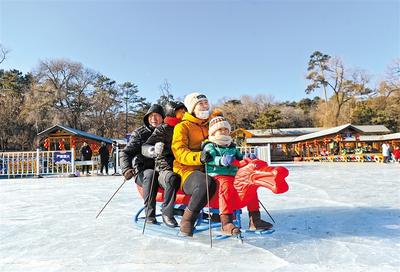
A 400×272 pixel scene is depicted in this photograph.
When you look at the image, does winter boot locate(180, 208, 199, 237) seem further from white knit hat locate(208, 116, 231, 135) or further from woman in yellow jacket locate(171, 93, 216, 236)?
white knit hat locate(208, 116, 231, 135)

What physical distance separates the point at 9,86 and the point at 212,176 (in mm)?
40174

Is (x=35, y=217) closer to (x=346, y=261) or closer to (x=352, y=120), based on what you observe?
(x=346, y=261)

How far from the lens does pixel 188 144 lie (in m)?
2.91

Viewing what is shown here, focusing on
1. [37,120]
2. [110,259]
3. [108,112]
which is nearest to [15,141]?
[37,120]

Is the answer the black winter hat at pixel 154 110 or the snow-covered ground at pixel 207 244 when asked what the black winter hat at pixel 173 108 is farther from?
the snow-covered ground at pixel 207 244

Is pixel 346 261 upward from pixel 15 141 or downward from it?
downward

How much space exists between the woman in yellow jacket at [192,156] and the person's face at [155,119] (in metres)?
0.61

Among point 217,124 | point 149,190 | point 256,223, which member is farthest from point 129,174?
point 256,223

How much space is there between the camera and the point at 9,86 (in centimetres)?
3550

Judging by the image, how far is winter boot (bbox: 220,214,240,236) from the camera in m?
2.49

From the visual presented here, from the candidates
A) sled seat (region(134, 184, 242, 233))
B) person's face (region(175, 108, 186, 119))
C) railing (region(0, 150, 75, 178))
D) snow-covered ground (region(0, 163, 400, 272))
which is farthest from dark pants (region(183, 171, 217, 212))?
railing (region(0, 150, 75, 178))

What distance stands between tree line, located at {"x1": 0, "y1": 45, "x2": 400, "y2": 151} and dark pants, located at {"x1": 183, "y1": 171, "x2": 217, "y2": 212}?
33715mm

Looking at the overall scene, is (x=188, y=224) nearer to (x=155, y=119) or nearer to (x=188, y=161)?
(x=188, y=161)

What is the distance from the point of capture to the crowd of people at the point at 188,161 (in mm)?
2641
